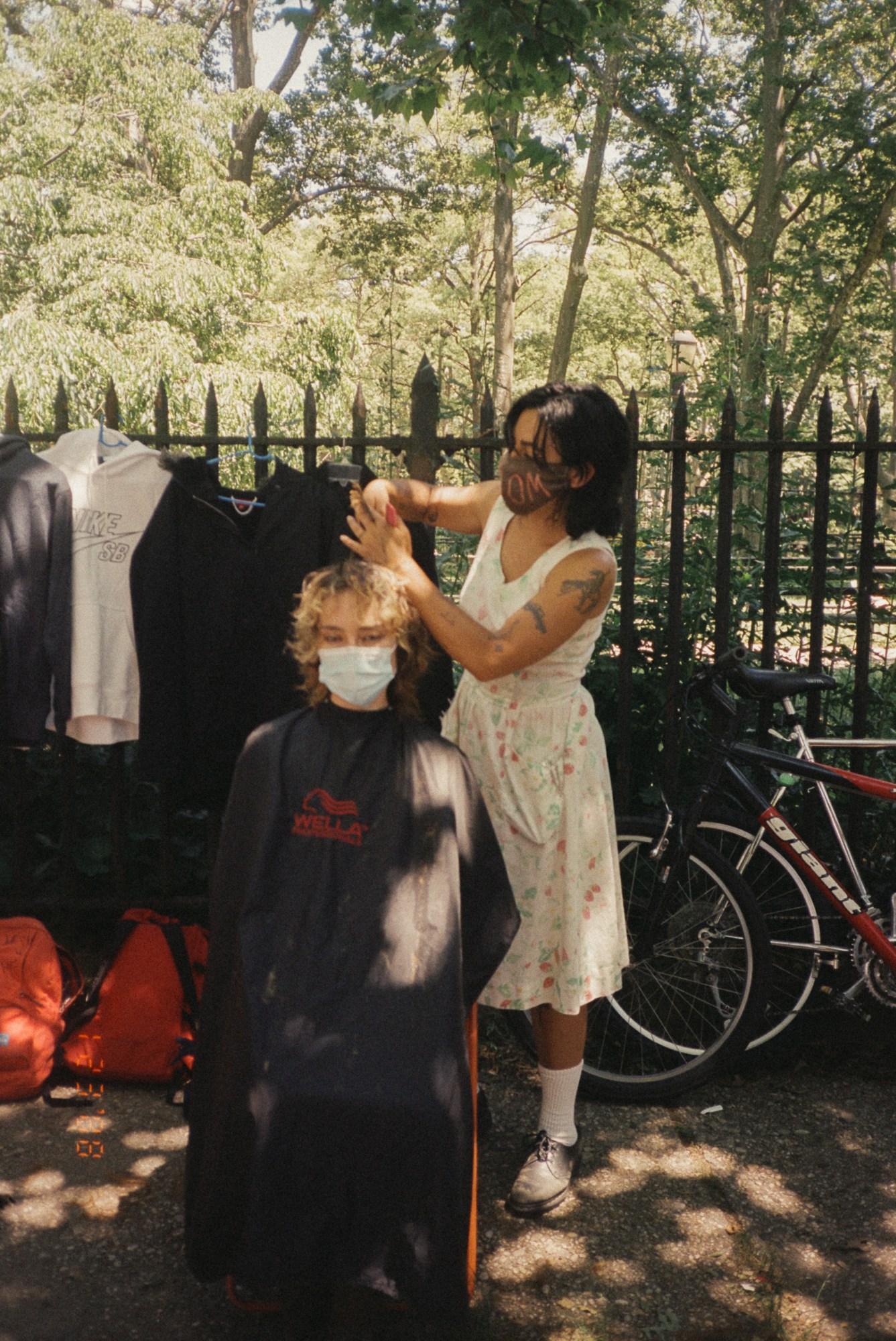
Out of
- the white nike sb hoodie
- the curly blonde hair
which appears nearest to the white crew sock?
the curly blonde hair

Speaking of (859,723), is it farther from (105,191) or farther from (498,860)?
(105,191)

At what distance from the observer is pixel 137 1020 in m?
3.29

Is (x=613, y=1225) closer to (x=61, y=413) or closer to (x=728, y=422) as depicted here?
(x=728, y=422)

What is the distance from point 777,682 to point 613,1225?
5.19 feet

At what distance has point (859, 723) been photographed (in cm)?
381

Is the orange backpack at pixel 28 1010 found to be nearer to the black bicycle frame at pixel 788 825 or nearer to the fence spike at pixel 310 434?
the fence spike at pixel 310 434

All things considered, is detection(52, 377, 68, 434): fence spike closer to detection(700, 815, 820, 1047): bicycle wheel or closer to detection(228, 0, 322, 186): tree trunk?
detection(700, 815, 820, 1047): bicycle wheel

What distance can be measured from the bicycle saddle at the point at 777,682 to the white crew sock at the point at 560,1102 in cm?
123

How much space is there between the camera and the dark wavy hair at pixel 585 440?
252 cm

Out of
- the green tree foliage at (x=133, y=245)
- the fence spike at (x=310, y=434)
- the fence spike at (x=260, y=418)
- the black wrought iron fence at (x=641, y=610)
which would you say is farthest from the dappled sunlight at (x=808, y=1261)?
the green tree foliage at (x=133, y=245)

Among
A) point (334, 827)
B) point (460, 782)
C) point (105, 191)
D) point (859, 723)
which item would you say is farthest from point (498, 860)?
point (105, 191)

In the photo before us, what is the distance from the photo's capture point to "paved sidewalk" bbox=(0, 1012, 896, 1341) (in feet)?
7.96

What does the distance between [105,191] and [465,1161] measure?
53.2 ft

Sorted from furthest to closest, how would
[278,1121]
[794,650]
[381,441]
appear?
[794,650]
[381,441]
[278,1121]
